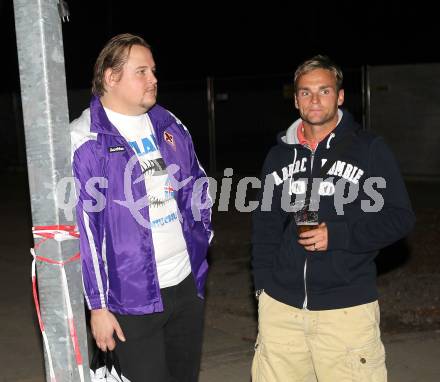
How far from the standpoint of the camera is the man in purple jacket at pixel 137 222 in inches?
132

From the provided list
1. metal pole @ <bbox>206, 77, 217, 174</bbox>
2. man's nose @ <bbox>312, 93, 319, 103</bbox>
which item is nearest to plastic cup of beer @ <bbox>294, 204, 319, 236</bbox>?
man's nose @ <bbox>312, 93, 319, 103</bbox>

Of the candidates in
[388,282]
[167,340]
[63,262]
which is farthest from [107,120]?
[388,282]

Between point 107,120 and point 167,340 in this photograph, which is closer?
point 107,120

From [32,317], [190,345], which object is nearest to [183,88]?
[32,317]

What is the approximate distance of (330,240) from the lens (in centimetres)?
349

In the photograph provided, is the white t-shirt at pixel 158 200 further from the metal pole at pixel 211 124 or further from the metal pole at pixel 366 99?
the metal pole at pixel 211 124

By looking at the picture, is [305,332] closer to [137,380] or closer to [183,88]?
[137,380]

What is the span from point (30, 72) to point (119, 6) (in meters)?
37.7

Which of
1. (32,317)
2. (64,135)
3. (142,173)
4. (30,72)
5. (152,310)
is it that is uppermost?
(30,72)

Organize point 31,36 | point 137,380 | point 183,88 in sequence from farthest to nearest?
point 183,88 → point 137,380 → point 31,36

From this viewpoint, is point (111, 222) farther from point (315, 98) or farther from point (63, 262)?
point (315, 98)

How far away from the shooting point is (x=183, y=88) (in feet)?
75.9

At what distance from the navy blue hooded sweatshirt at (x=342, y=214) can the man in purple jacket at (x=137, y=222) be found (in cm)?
48

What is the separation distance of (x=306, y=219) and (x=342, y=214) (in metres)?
0.20
